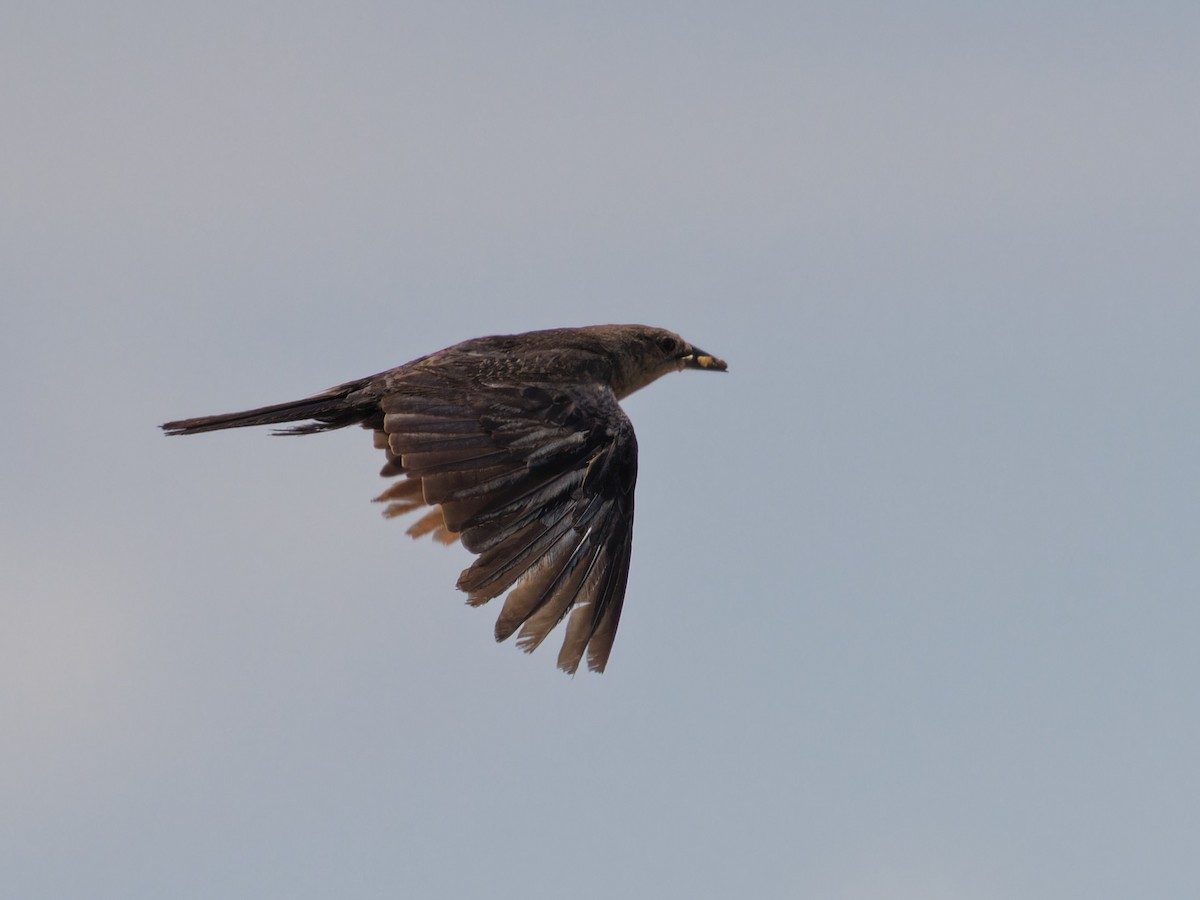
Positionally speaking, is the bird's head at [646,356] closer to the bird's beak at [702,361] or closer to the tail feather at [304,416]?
the bird's beak at [702,361]

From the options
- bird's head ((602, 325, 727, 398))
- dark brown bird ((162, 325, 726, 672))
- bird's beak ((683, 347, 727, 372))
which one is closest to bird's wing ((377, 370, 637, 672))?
dark brown bird ((162, 325, 726, 672))

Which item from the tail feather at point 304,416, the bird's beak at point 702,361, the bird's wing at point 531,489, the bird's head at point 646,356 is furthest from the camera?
the bird's beak at point 702,361

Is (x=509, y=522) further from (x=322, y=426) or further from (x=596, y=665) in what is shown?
(x=322, y=426)

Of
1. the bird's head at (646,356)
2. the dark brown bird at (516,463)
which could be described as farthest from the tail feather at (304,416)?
the bird's head at (646,356)

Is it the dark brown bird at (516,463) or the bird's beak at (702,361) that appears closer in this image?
the dark brown bird at (516,463)

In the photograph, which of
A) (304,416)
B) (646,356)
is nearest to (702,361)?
(646,356)

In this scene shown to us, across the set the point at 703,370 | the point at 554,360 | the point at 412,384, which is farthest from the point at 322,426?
the point at 703,370

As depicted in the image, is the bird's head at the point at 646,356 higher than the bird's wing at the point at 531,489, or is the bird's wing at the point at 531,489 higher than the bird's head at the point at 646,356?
the bird's head at the point at 646,356

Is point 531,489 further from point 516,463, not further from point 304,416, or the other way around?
point 304,416
